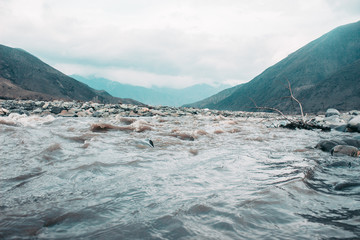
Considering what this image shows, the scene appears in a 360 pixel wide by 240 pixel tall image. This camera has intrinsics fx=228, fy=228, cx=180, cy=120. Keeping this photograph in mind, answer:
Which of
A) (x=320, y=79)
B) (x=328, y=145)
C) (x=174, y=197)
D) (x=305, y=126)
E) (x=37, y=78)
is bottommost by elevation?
(x=174, y=197)

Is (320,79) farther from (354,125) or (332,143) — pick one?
(332,143)

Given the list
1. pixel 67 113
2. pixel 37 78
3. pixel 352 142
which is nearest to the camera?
pixel 352 142

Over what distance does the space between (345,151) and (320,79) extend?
8751 centimetres

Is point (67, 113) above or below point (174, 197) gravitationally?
above

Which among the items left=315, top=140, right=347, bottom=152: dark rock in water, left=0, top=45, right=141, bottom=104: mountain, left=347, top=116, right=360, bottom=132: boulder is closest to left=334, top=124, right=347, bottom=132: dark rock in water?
left=347, top=116, right=360, bottom=132: boulder

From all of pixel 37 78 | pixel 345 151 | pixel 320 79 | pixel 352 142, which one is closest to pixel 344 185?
pixel 345 151

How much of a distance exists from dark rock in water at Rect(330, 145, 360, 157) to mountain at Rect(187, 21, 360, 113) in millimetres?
54515

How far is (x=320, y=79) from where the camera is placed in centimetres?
7738

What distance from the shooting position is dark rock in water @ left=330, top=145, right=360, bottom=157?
3556 millimetres

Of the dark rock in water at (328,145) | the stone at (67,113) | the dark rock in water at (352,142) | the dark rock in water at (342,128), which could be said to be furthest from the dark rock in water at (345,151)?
the stone at (67,113)

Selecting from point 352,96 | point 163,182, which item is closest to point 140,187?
point 163,182

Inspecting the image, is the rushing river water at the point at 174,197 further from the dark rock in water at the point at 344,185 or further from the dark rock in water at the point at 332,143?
the dark rock in water at the point at 332,143

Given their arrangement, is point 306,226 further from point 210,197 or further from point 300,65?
point 300,65

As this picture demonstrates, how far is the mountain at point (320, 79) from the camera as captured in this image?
5737 centimetres
